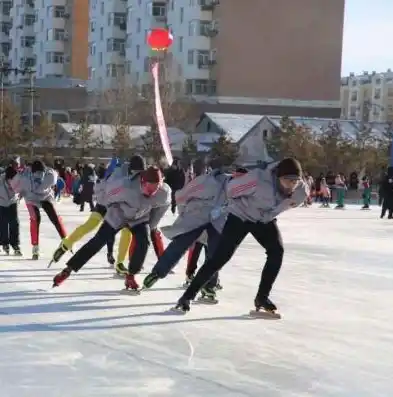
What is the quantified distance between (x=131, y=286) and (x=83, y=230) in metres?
1.08

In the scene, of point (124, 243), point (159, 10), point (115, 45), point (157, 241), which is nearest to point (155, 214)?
point (124, 243)

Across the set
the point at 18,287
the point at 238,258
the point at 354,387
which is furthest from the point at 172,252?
the point at 238,258

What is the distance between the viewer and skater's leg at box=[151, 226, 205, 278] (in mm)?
7668

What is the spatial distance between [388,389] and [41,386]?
1.99 m

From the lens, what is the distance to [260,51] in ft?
191

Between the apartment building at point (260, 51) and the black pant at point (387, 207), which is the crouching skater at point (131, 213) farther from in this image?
the apartment building at point (260, 51)

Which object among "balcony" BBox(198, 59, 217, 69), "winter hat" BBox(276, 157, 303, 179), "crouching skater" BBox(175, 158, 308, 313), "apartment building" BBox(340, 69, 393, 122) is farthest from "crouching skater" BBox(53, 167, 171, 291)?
"apartment building" BBox(340, 69, 393, 122)

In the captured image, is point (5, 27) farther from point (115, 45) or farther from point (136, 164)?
point (136, 164)

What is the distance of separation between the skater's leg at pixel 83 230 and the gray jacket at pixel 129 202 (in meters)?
0.89

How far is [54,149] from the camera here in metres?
48.2

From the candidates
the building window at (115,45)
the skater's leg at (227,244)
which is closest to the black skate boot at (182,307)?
the skater's leg at (227,244)

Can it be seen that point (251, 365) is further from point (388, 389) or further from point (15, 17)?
point (15, 17)

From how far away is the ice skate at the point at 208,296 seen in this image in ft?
25.6

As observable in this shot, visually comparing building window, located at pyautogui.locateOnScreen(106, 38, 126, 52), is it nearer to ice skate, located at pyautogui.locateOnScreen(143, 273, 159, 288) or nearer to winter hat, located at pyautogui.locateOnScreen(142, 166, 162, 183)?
winter hat, located at pyautogui.locateOnScreen(142, 166, 162, 183)
